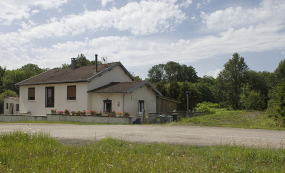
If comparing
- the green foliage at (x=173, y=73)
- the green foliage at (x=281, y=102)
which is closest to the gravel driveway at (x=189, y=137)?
the green foliage at (x=281, y=102)

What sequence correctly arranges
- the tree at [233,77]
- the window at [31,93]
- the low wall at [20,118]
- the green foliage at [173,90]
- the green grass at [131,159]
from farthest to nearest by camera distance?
the tree at [233,77]
the green foliage at [173,90]
the window at [31,93]
the low wall at [20,118]
the green grass at [131,159]

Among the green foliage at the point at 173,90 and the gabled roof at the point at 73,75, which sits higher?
the gabled roof at the point at 73,75

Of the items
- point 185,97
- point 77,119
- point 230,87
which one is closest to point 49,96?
point 77,119

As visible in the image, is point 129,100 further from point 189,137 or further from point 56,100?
point 189,137

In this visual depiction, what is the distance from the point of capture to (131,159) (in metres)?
6.58

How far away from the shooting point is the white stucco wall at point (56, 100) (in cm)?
2733

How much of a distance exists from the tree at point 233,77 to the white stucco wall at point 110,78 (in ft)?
101

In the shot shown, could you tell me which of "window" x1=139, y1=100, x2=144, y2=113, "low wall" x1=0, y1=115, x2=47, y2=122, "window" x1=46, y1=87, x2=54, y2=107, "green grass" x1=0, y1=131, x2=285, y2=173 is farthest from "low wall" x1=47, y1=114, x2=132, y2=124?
"green grass" x1=0, y1=131, x2=285, y2=173

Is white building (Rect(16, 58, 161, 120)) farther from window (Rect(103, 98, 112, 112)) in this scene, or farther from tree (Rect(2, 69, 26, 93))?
tree (Rect(2, 69, 26, 93))

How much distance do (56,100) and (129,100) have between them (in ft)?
30.0

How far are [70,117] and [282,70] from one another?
43.8 meters

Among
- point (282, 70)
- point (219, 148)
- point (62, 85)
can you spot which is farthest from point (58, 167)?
point (282, 70)

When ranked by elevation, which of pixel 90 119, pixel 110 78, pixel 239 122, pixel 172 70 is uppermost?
pixel 172 70

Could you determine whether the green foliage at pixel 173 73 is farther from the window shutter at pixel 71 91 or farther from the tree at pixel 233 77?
the window shutter at pixel 71 91
